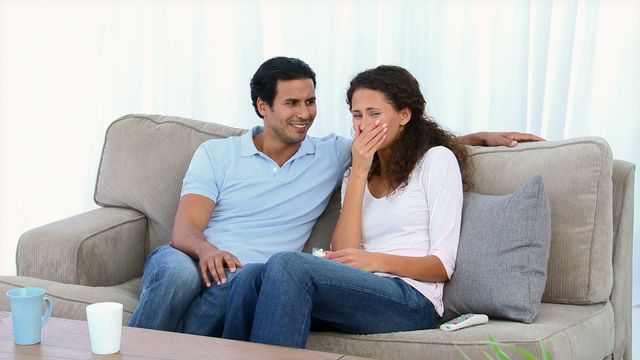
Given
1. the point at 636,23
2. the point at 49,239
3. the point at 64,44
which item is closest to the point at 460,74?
the point at 636,23

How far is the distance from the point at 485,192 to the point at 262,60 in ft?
4.15

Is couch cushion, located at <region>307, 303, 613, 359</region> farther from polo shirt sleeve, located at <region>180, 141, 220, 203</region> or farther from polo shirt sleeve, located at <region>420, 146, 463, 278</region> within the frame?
polo shirt sleeve, located at <region>180, 141, 220, 203</region>

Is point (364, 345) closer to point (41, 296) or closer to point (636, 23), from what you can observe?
point (41, 296)

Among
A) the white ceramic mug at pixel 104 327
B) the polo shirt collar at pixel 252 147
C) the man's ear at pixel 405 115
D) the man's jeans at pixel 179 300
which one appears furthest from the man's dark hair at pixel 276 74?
the white ceramic mug at pixel 104 327

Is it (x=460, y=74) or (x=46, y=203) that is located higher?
(x=460, y=74)

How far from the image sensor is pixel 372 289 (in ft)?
6.83

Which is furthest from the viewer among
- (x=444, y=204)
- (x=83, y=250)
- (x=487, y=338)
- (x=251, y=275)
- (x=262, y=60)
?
(x=262, y=60)

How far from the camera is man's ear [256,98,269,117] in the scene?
273cm

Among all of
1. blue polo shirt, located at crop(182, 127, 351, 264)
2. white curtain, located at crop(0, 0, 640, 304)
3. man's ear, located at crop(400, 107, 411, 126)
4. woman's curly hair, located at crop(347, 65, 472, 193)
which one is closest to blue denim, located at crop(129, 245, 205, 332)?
blue polo shirt, located at crop(182, 127, 351, 264)

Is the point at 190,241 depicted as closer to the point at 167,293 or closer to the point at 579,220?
the point at 167,293

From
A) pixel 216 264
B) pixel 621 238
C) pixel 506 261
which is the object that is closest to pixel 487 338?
pixel 506 261

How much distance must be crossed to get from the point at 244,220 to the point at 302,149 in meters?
0.29

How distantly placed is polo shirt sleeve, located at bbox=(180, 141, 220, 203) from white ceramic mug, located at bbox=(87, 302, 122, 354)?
99 cm

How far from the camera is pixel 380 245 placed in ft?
7.64
